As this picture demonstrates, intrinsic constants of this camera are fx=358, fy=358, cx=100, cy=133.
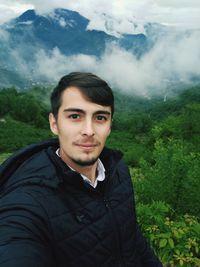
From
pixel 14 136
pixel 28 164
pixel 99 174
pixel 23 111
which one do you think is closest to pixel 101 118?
pixel 99 174

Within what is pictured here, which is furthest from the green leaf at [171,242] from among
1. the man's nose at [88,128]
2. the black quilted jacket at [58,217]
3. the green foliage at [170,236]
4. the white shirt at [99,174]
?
the man's nose at [88,128]

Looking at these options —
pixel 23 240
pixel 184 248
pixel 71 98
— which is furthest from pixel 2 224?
pixel 184 248

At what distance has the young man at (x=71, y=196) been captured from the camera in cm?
219

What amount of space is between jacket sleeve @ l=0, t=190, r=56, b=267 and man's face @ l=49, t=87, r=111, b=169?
557mm

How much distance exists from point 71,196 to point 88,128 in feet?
1.71

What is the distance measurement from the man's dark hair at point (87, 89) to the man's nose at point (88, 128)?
17 centimetres

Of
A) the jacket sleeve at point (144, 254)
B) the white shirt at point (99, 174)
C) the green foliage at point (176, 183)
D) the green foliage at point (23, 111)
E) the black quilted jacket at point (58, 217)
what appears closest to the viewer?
the black quilted jacket at point (58, 217)

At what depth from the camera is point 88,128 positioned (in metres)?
2.70

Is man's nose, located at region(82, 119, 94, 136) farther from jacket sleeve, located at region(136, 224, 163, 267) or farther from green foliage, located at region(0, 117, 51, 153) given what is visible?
green foliage, located at region(0, 117, 51, 153)

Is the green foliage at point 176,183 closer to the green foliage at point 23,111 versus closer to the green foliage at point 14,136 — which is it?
the green foliage at point 14,136

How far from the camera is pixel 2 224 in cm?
213

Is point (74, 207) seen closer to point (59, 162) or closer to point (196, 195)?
point (59, 162)

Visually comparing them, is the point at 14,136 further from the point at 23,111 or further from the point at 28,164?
the point at 28,164

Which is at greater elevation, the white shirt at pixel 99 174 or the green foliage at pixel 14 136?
the white shirt at pixel 99 174
